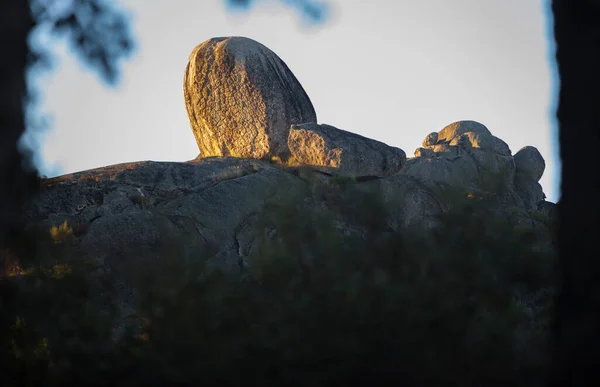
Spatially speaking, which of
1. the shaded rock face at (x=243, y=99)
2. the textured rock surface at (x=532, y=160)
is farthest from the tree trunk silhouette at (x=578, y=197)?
the textured rock surface at (x=532, y=160)

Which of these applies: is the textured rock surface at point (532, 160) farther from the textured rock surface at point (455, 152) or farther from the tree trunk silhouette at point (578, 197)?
the tree trunk silhouette at point (578, 197)

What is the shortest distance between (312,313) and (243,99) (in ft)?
76.9

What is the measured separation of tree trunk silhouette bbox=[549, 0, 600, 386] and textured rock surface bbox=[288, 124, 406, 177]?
2046cm

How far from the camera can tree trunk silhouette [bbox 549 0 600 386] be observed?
14.7 feet

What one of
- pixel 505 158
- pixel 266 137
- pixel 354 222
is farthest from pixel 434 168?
pixel 354 222

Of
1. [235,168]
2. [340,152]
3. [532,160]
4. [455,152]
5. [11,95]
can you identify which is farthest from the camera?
[532,160]

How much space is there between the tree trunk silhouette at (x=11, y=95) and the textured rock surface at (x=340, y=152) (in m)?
20.6

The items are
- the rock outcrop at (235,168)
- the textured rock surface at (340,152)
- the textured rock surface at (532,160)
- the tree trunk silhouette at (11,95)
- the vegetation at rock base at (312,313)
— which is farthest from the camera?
the textured rock surface at (532,160)

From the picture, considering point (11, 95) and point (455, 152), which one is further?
point (455, 152)

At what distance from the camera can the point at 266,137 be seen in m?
27.8

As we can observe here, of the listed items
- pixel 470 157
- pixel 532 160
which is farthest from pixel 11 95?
pixel 532 160

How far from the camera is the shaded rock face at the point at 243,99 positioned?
2788 cm

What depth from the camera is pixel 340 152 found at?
84.7 ft

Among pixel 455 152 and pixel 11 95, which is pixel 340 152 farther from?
pixel 11 95
